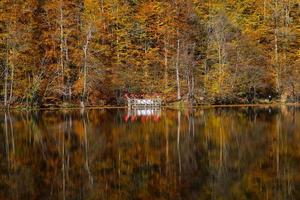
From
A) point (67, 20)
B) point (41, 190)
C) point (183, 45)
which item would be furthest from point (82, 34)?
point (41, 190)

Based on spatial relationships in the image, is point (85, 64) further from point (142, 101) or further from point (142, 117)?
point (142, 117)

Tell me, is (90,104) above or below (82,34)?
below

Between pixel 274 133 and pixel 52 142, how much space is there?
8922 millimetres

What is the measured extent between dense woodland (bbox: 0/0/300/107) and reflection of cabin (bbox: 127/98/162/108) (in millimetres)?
2227

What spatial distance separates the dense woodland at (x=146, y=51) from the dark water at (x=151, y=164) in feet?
82.7

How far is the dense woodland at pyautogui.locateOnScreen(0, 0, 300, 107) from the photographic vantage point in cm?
4675

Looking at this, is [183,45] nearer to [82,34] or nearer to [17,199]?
[82,34]

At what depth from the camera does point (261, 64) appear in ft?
173

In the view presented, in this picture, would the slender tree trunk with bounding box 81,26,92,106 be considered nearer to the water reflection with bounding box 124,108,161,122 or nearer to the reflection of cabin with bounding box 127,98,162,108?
the reflection of cabin with bounding box 127,98,162,108

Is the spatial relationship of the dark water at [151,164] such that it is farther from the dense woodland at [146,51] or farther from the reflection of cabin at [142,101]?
the dense woodland at [146,51]

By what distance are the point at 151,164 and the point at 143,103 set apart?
33372 mm

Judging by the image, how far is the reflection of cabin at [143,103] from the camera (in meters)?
→ 46.2

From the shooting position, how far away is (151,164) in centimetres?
1351

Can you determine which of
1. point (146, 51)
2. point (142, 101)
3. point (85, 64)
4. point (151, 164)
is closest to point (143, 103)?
point (142, 101)
